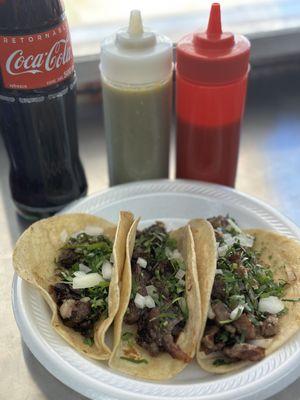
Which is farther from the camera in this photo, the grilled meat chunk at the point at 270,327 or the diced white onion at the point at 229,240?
the diced white onion at the point at 229,240

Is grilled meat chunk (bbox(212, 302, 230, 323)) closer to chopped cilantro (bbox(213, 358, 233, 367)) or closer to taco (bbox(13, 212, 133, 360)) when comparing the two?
chopped cilantro (bbox(213, 358, 233, 367))

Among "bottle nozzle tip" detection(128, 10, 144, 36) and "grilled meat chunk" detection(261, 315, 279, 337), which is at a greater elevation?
"bottle nozzle tip" detection(128, 10, 144, 36)

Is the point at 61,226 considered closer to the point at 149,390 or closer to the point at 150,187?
the point at 150,187

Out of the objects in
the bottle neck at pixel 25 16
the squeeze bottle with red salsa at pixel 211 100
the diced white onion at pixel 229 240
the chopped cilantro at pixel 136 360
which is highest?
the bottle neck at pixel 25 16

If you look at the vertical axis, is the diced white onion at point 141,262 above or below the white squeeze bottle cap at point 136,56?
below

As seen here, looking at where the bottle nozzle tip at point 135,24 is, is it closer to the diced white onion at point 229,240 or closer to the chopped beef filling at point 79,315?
the diced white onion at point 229,240

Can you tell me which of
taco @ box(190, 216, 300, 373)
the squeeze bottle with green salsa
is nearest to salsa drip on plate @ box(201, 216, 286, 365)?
taco @ box(190, 216, 300, 373)

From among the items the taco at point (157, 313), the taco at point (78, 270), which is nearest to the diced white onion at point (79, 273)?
the taco at point (78, 270)

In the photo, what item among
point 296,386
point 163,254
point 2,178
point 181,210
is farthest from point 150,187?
point 296,386
